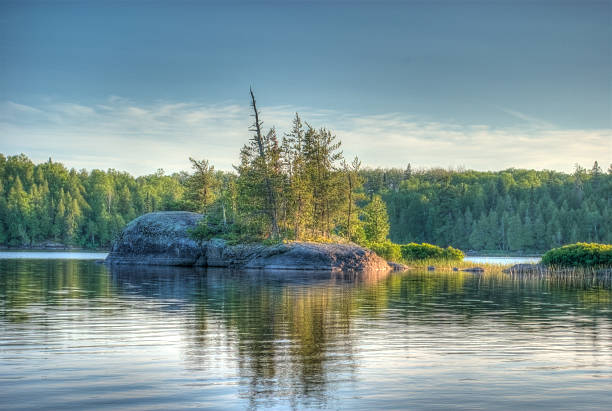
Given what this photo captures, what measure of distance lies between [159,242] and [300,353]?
40.6 m

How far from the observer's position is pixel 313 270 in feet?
139

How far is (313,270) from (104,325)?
28.3m

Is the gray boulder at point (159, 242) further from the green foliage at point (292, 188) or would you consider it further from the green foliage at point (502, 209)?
the green foliage at point (502, 209)

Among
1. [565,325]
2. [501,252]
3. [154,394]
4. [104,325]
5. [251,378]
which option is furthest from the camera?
[501,252]

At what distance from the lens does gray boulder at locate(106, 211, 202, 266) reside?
160 feet

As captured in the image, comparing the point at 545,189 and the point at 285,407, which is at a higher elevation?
the point at 545,189

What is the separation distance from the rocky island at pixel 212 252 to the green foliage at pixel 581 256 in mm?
11394

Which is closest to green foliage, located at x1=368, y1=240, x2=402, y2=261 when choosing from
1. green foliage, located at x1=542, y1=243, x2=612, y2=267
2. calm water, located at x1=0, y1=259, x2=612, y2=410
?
green foliage, located at x1=542, y1=243, x2=612, y2=267

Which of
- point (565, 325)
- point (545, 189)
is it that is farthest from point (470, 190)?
point (565, 325)

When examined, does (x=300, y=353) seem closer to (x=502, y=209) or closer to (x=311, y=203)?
(x=311, y=203)

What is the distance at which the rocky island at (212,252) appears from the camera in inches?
1703

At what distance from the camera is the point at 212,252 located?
48312 millimetres

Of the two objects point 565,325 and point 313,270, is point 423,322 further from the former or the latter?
point 313,270

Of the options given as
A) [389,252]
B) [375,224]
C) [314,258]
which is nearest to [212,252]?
[314,258]
